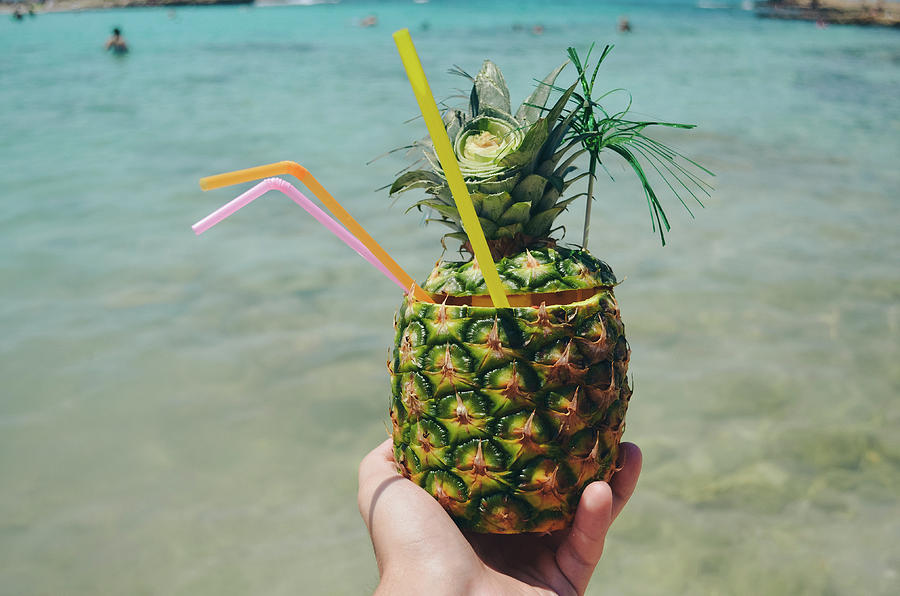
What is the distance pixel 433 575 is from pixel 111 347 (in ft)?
14.9

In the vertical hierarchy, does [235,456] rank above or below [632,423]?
below

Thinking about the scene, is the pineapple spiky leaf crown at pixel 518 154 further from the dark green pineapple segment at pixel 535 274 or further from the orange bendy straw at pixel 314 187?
the orange bendy straw at pixel 314 187

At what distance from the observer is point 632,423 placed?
4602mm

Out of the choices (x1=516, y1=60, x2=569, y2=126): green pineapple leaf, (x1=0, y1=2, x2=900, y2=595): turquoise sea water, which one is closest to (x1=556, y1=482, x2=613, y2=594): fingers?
(x1=516, y1=60, x2=569, y2=126): green pineapple leaf

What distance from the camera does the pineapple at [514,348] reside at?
1.69m

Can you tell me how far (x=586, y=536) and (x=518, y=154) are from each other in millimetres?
1060

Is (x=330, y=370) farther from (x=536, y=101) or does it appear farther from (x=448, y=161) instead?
(x=448, y=161)

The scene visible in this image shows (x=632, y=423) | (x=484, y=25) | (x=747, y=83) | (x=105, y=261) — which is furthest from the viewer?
(x=484, y=25)

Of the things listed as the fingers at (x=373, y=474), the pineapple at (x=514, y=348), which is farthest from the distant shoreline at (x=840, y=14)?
the fingers at (x=373, y=474)

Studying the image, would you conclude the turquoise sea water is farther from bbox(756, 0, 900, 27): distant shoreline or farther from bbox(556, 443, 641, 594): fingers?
bbox(756, 0, 900, 27): distant shoreline

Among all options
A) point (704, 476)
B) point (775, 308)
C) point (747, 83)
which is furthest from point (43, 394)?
point (747, 83)

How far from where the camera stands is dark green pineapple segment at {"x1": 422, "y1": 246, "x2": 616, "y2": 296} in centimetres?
175

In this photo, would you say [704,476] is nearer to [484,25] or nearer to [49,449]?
[49,449]

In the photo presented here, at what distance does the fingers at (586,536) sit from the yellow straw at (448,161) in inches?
22.2
